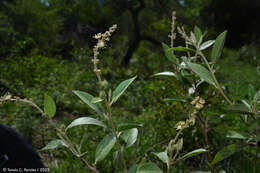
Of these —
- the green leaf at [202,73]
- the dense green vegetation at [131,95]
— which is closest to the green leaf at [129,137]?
the dense green vegetation at [131,95]

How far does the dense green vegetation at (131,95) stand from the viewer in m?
0.77

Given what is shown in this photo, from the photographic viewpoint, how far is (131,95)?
363cm

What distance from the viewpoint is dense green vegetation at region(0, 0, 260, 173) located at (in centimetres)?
77

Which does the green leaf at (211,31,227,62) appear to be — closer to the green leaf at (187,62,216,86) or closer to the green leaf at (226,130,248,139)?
the green leaf at (187,62,216,86)

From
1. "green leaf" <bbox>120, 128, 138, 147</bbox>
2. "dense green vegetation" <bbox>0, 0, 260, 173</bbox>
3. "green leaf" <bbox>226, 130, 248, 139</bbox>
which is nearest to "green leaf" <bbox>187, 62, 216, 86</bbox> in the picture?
"dense green vegetation" <bbox>0, 0, 260, 173</bbox>

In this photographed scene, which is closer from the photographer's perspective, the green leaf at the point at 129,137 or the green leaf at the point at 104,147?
the green leaf at the point at 104,147

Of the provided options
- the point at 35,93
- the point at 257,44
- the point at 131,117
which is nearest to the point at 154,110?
the point at 131,117

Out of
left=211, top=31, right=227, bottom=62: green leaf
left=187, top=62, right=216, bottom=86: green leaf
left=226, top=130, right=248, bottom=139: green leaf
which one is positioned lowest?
left=226, top=130, right=248, bottom=139: green leaf

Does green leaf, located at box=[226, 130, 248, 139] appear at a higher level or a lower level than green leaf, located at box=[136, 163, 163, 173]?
higher

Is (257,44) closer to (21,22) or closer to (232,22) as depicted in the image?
(232,22)

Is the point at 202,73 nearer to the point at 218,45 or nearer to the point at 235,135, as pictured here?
the point at 218,45

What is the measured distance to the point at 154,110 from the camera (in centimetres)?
227

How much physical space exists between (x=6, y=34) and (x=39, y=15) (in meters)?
0.91

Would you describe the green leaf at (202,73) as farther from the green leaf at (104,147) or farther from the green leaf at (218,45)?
the green leaf at (104,147)
